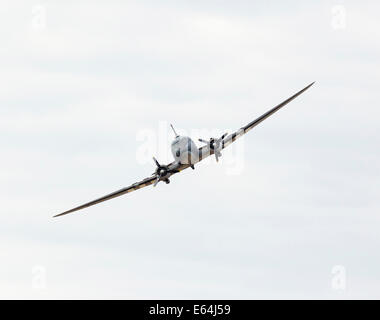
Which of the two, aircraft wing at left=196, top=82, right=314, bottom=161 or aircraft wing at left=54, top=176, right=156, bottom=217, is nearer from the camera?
aircraft wing at left=196, top=82, right=314, bottom=161

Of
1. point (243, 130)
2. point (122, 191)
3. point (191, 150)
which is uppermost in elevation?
point (243, 130)

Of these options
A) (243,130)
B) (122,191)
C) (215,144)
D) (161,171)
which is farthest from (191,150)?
(122,191)

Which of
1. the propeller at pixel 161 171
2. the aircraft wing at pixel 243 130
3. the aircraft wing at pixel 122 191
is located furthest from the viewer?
the aircraft wing at pixel 122 191

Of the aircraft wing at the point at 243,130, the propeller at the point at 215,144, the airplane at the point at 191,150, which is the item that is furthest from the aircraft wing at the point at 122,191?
the propeller at the point at 215,144

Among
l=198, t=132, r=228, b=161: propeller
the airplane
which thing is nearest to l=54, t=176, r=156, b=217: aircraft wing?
the airplane

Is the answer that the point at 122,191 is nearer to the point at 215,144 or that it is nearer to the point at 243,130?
the point at 215,144

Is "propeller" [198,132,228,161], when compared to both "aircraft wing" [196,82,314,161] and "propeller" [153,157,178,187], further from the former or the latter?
"propeller" [153,157,178,187]

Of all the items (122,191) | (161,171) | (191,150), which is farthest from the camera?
(122,191)

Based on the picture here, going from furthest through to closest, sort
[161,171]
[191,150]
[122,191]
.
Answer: [122,191] → [161,171] → [191,150]

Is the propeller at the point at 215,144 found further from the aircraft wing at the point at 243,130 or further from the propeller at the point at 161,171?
the propeller at the point at 161,171

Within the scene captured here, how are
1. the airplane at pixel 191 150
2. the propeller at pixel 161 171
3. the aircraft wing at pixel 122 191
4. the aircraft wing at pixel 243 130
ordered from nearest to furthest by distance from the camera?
the airplane at pixel 191 150, the aircraft wing at pixel 243 130, the propeller at pixel 161 171, the aircraft wing at pixel 122 191
